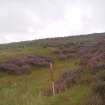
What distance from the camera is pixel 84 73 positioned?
21.9m

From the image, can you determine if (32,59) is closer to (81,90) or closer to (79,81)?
(79,81)

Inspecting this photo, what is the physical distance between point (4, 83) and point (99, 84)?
15631mm

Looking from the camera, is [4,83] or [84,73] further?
[4,83]

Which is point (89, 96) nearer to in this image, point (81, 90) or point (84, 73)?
point (81, 90)

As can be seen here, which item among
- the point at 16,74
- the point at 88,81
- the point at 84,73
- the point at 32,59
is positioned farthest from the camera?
the point at 32,59

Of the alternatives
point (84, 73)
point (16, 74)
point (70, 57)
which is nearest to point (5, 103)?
point (84, 73)

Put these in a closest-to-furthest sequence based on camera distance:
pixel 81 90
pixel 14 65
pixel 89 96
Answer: pixel 89 96
pixel 81 90
pixel 14 65

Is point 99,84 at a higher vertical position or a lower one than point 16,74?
higher

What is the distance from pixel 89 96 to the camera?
1475 cm

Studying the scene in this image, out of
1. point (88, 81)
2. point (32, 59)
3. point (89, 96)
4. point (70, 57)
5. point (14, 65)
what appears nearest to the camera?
point (89, 96)

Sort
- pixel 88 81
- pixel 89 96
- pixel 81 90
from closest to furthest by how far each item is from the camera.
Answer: pixel 89 96
pixel 81 90
pixel 88 81

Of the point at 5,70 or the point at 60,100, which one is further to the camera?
the point at 5,70

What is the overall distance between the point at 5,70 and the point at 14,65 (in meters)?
2.20

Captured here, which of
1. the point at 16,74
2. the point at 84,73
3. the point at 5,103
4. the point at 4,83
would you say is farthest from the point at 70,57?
the point at 5,103
